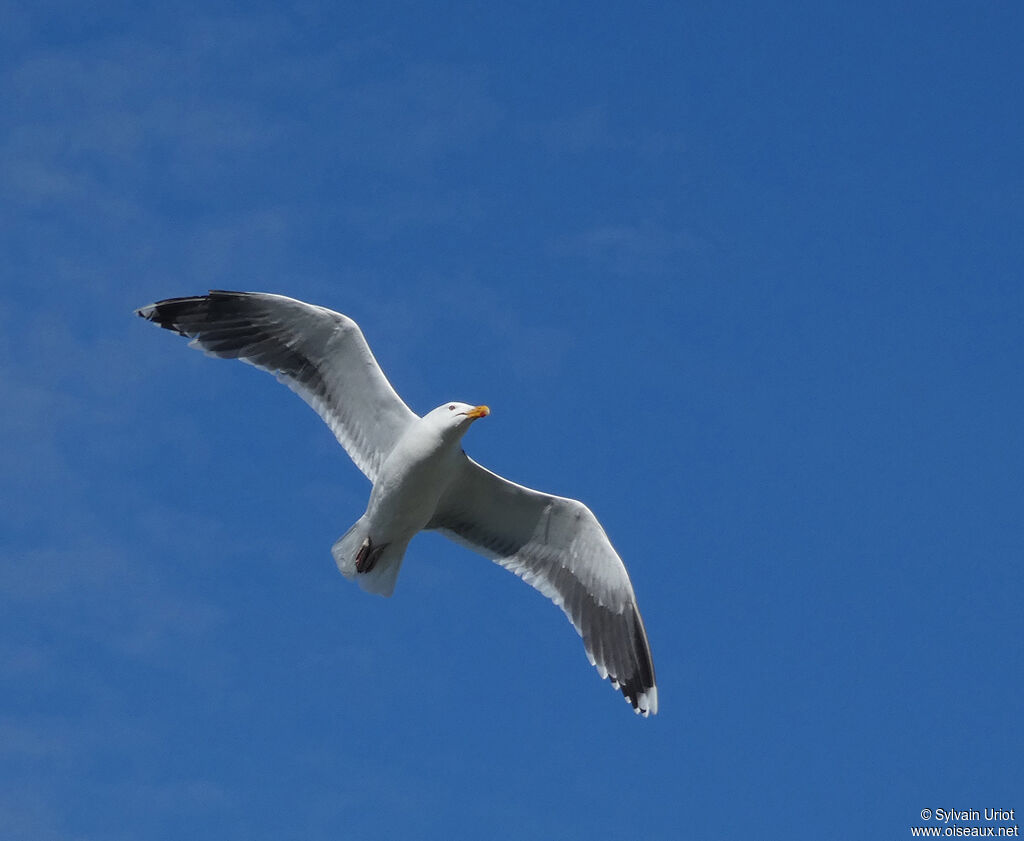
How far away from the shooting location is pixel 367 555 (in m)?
12.5

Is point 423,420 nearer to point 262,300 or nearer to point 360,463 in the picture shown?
point 360,463

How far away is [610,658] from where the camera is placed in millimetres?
12961

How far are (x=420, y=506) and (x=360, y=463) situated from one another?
78 centimetres

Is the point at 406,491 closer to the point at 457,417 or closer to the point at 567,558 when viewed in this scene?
the point at 457,417

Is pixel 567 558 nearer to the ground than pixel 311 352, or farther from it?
nearer to the ground

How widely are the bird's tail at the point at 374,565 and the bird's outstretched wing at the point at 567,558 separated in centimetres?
64

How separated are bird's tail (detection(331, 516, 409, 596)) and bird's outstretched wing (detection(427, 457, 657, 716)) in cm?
64

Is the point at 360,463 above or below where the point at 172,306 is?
below

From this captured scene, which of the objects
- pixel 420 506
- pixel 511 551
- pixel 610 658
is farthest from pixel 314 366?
pixel 610 658

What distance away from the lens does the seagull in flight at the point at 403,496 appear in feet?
40.6

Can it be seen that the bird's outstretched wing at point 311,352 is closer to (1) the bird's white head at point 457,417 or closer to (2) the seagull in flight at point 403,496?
(2) the seagull in flight at point 403,496

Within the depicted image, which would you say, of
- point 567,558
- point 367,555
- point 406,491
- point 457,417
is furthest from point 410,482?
point 567,558

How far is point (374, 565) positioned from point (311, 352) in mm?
2086

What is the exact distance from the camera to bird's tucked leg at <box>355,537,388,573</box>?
12.5 m
